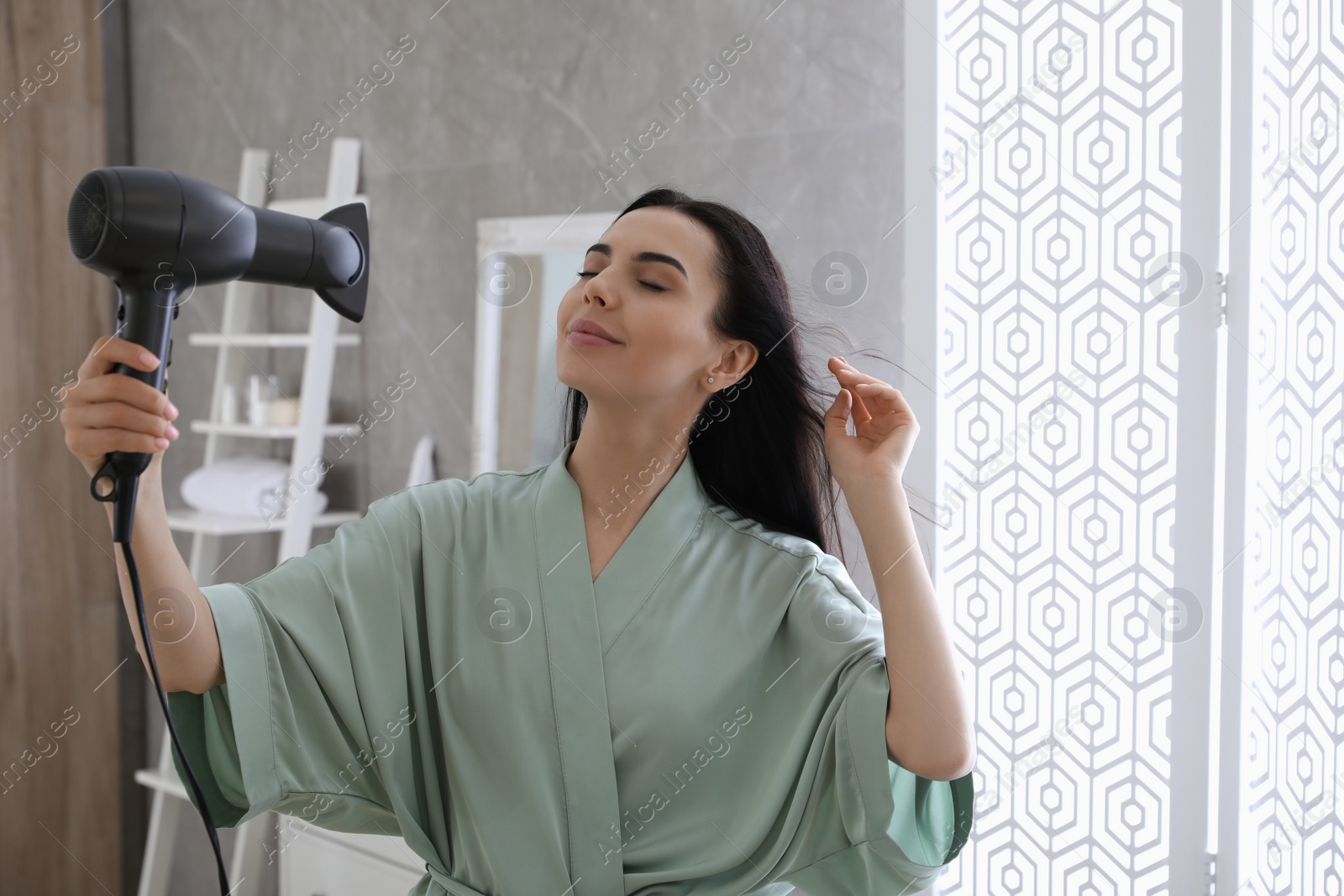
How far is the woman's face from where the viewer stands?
40.4 inches

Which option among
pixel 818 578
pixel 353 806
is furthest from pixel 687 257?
pixel 353 806

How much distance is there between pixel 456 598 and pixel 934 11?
0.92 meters

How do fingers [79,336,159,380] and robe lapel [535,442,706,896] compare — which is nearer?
fingers [79,336,159,380]

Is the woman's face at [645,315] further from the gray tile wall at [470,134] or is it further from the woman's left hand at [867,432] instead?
the gray tile wall at [470,134]

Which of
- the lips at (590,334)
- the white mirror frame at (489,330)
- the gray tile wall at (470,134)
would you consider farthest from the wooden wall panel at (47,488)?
the lips at (590,334)

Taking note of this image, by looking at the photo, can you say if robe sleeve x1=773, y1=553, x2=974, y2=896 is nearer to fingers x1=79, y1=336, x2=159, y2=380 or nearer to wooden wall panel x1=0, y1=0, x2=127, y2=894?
fingers x1=79, y1=336, x2=159, y2=380

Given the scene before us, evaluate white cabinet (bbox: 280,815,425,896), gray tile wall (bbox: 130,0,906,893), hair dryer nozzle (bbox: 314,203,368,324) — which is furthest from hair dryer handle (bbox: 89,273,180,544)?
white cabinet (bbox: 280,815,425,896)

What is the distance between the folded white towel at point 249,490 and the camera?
214 cm

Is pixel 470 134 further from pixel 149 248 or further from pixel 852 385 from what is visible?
pixel 149 248

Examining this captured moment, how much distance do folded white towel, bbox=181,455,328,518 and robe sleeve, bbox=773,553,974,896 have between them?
55.8 inches

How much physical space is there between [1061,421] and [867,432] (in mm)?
403

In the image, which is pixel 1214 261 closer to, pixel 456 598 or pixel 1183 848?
pixel 1183 848

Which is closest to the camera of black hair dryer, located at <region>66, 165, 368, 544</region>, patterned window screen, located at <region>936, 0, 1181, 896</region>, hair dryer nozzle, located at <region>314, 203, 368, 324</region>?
black hair dryer, located at <region>66, 165, 368, 544</region>

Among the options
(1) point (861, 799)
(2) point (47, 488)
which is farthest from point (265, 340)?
(1) point (861, 799)
